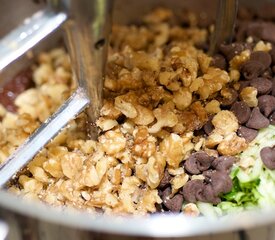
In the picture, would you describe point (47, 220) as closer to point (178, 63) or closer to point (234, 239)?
point (234, 239)

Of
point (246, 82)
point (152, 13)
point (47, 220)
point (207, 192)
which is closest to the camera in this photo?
point (47, 220)

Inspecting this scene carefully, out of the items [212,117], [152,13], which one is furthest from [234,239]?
[152,13]

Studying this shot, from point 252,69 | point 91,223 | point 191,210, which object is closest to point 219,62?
point 252,69

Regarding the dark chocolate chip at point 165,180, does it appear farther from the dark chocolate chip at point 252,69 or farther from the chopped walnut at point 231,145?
the dark chocolate chip at point 252,69

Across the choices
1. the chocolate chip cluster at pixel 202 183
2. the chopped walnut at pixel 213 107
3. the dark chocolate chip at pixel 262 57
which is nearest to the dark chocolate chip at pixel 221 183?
the chocolate chip cluster at pixel 202 183

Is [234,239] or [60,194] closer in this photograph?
[234,239]

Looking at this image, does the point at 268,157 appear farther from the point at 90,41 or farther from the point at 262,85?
the point at 90,41
